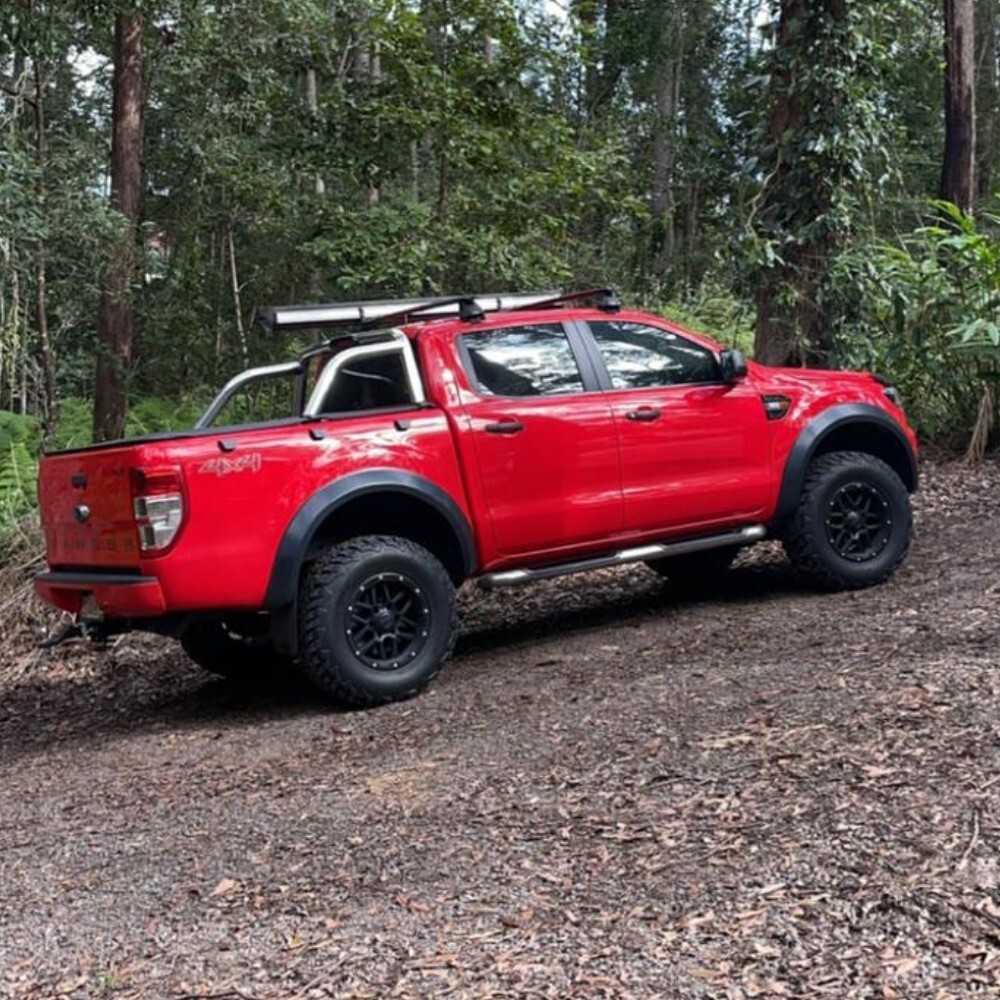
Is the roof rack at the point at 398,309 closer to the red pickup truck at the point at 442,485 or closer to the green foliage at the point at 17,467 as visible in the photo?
the red pickup truck at the point at 442,485

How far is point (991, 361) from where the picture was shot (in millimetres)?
10266

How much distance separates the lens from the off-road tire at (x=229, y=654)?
6.35 m

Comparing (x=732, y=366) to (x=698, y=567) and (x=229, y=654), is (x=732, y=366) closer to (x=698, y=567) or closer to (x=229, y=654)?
(x=698, y=567)

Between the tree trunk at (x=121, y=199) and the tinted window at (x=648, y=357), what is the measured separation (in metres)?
7.20

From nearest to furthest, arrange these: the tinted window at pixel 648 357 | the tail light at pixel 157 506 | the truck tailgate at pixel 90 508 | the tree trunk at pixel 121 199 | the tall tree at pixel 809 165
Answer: the tail light at pixel 157 506, the truck tailgate at pixel 90 508, the tinted window at pixel 648 357, the tall tree at pixel 809 165, the tree trunk at pixel 121 199

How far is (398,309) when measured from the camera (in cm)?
645

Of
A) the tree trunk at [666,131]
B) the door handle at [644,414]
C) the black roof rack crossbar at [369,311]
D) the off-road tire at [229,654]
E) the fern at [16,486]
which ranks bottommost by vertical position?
the off-road tire at [229,654]

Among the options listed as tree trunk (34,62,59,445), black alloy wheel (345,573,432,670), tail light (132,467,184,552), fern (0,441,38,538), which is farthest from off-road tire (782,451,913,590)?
tree trunk (34,62,59,445)

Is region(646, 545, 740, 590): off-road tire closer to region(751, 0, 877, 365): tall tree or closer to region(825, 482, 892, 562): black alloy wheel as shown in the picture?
region(825, 482, 892, 562): black alloy wheel

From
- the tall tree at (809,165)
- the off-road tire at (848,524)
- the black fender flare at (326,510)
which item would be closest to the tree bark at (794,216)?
the tall tree at (809,165)

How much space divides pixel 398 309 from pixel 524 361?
0.81 m

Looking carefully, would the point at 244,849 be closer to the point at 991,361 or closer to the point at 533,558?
the point at 533,558

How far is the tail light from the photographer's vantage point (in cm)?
489

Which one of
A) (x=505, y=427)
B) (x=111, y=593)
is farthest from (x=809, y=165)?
(x=111, y=593)
